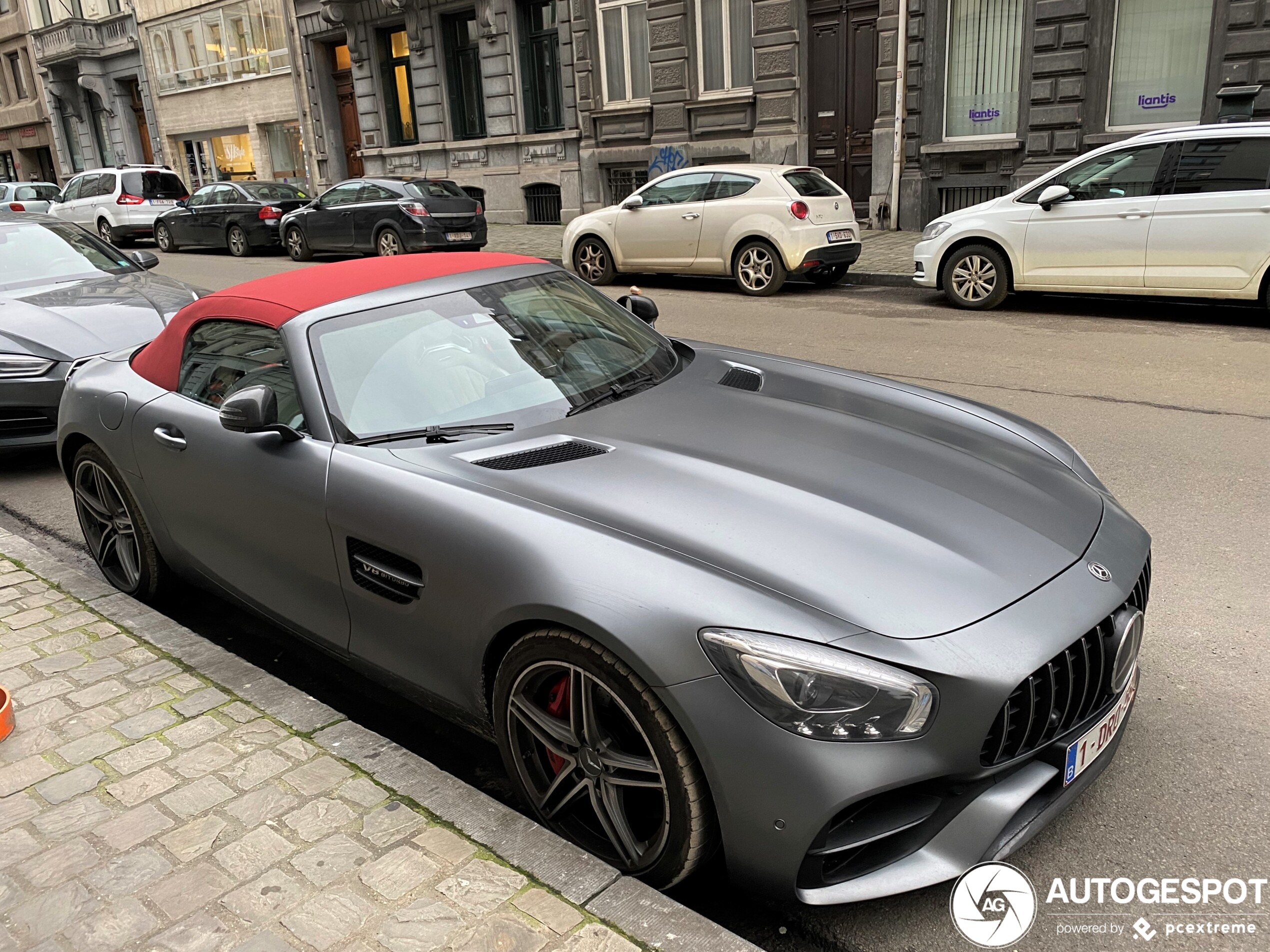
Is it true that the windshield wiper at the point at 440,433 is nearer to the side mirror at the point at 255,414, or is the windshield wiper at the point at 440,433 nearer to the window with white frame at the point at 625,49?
the side mirror at the point at 255,414

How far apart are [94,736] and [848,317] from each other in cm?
857

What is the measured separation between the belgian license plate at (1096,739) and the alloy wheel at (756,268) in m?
9.66

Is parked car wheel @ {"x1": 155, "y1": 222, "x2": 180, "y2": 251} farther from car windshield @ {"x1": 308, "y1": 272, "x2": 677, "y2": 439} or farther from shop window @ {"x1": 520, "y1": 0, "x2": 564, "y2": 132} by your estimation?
car windshield @ {"x1": 308, "y1": 272, "x2": 677, "y2": 439}

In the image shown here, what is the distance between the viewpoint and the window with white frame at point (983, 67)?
14.9m

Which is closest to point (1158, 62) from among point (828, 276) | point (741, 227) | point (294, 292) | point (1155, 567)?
point (828, 276)

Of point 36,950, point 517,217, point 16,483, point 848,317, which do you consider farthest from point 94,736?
point 517,217

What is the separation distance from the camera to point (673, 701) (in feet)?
7.15

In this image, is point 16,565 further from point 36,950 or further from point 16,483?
point 36,950

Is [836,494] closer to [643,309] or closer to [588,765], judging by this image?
[588,765]

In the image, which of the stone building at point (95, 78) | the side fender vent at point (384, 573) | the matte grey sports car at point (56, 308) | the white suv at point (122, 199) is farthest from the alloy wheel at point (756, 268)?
the stone building at point (95, 78)

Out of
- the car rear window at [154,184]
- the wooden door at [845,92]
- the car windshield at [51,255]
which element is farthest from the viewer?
the car rear window at [154,184]

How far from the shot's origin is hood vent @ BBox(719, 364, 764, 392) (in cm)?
360

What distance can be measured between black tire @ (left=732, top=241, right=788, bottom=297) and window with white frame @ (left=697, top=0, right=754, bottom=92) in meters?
7.26

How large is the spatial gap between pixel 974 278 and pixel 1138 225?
163 cm
